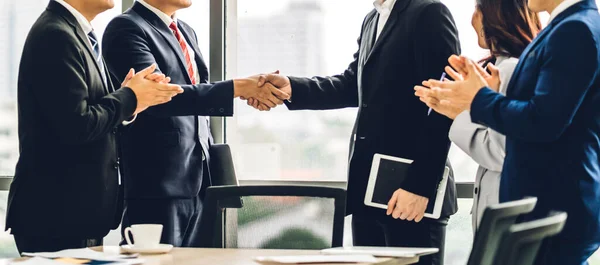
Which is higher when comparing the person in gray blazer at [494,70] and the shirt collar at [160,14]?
the shirt collar at [160,14]

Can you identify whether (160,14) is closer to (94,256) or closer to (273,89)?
(273,89)

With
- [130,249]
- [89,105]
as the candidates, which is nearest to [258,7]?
[89,105]

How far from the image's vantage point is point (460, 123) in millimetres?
2285

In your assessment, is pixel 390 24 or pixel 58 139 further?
pixel 390 24

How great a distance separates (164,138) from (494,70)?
1.29 metres

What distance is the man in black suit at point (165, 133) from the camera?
112 inches

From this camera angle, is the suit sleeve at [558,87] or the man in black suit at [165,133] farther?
the man in black suit at [165,133]

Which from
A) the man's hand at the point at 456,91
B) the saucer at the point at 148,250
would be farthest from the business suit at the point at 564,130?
the saucer at the point at 148,250

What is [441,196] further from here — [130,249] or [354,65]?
[130,249]

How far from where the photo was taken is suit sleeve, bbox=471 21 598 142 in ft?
6.15

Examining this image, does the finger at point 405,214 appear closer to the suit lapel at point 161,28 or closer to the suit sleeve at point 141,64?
the suit sleeve at point 141,64

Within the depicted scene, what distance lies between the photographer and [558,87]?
1881 millimetres

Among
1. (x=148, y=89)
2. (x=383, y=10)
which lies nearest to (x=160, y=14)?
(x=148, y=89)

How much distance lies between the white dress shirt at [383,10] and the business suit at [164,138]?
74 cm
